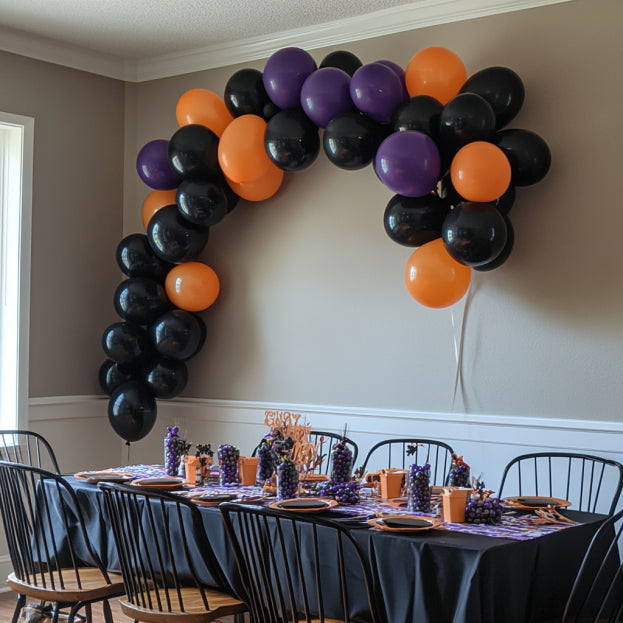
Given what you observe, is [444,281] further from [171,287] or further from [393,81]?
[171,287]

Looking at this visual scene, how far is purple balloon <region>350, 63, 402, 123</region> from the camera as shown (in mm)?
4047

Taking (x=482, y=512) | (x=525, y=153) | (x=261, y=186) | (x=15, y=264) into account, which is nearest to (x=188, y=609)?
(x=482, y=512)

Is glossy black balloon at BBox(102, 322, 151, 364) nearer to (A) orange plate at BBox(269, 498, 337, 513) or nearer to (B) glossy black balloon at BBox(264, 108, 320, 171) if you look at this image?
(B) glossy black balloon at BBox(264, 108, 320, 171)

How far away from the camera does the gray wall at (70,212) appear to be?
17.2 ft

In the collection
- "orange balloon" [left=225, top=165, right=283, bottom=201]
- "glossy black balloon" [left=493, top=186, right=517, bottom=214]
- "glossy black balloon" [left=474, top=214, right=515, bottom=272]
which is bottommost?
"glossy black balloon" [left=474, top=214, right=515, bottom=272]

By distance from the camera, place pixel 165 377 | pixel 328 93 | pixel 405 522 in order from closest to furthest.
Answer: pixel 405 522
pixel 328 93
pixel 165 377

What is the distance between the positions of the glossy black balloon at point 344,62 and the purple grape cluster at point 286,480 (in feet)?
6.74

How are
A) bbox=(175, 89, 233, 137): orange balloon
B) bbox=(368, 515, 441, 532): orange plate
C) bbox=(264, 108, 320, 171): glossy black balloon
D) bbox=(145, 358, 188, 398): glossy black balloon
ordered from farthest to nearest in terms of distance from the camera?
bbox=(145, 358, 188, 398): glossy black balloon, bbox=(175, 89, 233, 137): orange balloon, bbox=(264, 108, 320, 171): glossy black balloon, bbox=(368, 515, 441, 532): orange plate

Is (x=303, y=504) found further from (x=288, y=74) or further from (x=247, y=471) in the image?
(x=288, y=74)

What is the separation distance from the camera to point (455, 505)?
295 centimetres

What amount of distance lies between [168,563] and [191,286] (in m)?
1.96

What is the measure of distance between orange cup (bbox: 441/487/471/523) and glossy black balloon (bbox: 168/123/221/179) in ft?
7.68

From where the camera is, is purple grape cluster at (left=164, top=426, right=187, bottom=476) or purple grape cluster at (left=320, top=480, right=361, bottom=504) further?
purple grape cluster at (left=164, top=426, right=187, bottom=476)

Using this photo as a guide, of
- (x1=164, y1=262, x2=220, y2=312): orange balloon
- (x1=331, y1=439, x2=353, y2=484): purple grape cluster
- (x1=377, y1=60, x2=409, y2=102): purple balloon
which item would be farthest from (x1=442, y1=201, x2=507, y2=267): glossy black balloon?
(x1=164, y1=262, x2=220, y2=312): orange balloon
